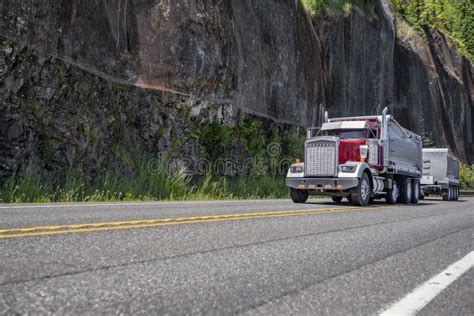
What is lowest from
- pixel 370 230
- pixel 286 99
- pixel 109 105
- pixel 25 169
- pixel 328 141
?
pixel 370 230

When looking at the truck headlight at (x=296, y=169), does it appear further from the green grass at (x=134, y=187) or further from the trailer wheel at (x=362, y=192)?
the green grass at (x=134, y=187)

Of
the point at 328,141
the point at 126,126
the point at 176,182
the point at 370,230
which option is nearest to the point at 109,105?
the point at 126,126

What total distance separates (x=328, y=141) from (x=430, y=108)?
37926mm

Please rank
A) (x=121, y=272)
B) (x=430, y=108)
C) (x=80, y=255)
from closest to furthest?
(x=121, y=272) → (x=80, y=255) → (x=430, y=108)

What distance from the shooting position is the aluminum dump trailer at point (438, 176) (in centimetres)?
2338

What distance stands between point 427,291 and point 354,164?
10.8 m

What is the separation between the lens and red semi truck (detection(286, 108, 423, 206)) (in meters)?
14.2

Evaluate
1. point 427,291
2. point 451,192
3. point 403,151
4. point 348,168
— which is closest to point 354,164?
point 348,168

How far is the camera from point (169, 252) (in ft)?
14.8

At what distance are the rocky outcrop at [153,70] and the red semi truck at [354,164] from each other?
5637 mm

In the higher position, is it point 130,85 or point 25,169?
point 130,85

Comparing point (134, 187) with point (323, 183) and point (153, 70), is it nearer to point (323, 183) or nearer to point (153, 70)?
point (153, 70)

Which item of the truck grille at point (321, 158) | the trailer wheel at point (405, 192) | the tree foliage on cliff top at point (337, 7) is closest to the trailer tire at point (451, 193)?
the trailer wheel at point (405, 192)

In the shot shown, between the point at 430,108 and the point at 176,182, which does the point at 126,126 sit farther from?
the point at 430,108
